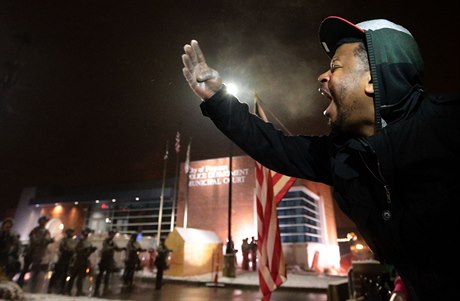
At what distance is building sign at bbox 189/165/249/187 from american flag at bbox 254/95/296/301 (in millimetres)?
17958

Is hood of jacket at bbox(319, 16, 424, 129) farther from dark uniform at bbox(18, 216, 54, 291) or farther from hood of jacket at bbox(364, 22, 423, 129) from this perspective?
dark uniform at bbox(18, 216, 54, 291)

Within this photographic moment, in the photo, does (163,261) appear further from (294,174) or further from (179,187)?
(179,187)

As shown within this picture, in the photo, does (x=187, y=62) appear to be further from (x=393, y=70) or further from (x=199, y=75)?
(x=393, y=70)

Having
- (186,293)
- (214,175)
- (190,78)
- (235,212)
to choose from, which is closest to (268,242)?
(190,78)

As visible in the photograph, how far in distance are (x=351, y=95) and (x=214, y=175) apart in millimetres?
23052

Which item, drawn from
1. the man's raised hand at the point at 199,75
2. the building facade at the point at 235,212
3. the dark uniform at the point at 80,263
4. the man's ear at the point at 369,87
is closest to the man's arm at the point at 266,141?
the man's raised hand at the point at 199,75

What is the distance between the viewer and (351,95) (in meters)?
1.15

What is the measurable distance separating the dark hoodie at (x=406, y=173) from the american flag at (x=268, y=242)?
147 inches

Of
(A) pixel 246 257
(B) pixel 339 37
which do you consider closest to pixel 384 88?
(B) pixel 339 37

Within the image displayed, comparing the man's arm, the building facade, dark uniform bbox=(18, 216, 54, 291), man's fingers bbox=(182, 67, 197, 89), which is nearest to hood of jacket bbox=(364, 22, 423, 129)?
the man's arm

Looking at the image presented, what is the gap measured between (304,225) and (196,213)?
29.5 feet

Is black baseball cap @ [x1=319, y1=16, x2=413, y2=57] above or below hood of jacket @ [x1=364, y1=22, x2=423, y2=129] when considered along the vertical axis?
above

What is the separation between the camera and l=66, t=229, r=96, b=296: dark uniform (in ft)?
28.0

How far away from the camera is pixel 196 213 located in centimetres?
2342
